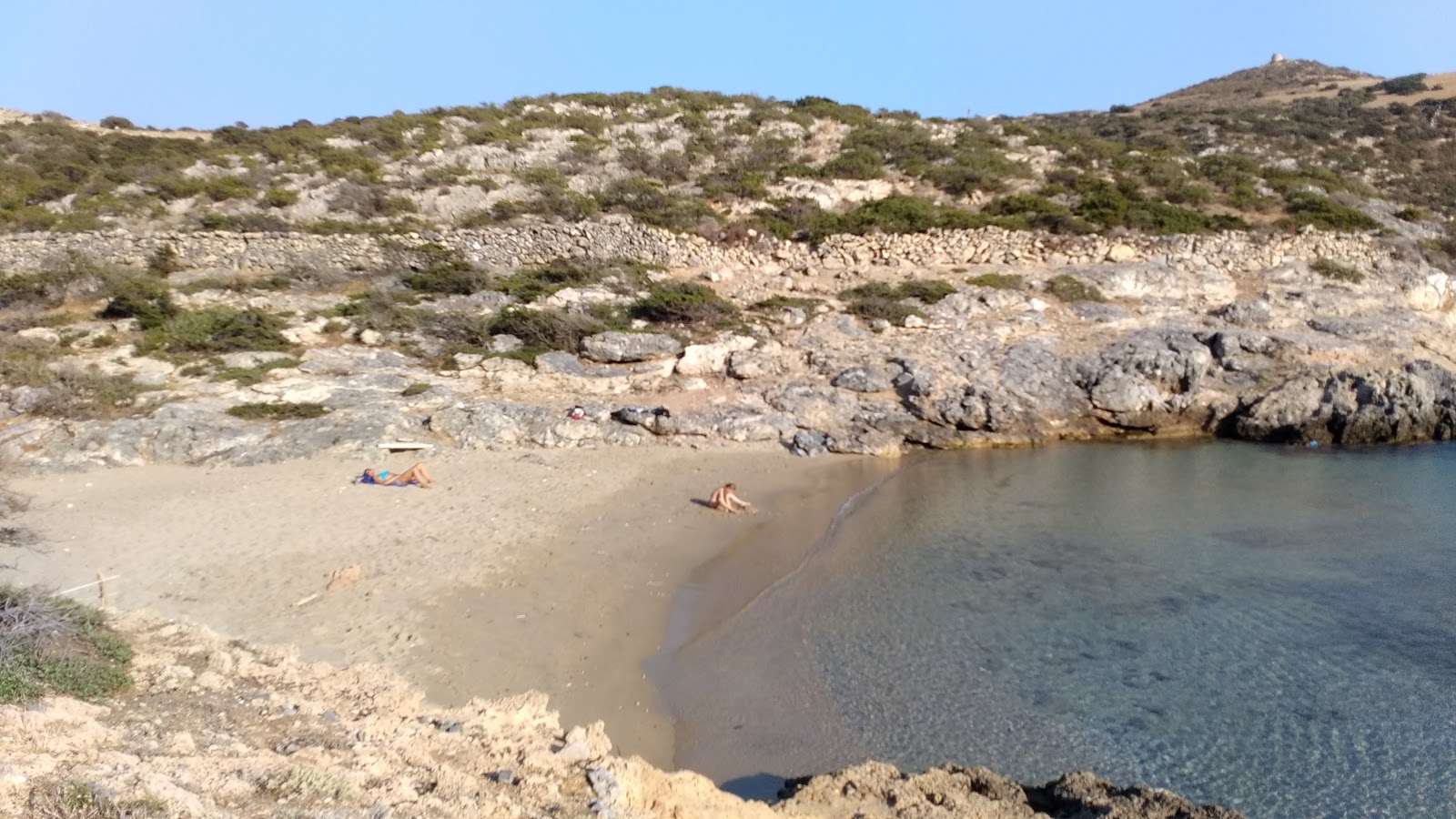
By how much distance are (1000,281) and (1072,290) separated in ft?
6.26

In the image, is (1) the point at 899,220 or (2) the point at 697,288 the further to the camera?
(1) the point at 899,220

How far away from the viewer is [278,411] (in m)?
15.2

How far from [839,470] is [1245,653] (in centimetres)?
774

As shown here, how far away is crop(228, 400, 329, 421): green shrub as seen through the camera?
15.0 m

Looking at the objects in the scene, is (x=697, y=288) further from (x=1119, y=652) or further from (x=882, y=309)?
(x=1119, y=652)

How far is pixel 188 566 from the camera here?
9.32 m

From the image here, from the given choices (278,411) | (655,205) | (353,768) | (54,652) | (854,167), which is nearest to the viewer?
(353,768)

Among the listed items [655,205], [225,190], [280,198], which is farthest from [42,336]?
[655,205]

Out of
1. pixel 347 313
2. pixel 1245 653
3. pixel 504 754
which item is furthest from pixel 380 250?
pixel 1245 653

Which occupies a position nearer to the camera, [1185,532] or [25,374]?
[1185,532]

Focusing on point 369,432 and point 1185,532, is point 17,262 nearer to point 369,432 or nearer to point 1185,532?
point 369,432

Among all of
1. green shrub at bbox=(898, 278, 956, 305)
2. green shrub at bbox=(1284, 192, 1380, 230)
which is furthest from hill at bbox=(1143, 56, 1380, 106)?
green shrub at bbox=(898, 278, 956, 305)

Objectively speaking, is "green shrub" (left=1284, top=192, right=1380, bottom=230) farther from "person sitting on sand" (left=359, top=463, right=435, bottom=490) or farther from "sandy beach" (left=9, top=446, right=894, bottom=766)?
"person sitting on sand" (left=359, top=463, right=435, bottom=490)

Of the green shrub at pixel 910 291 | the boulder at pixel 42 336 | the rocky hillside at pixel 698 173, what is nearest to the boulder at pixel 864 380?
the green shrub at pixel 910 291
